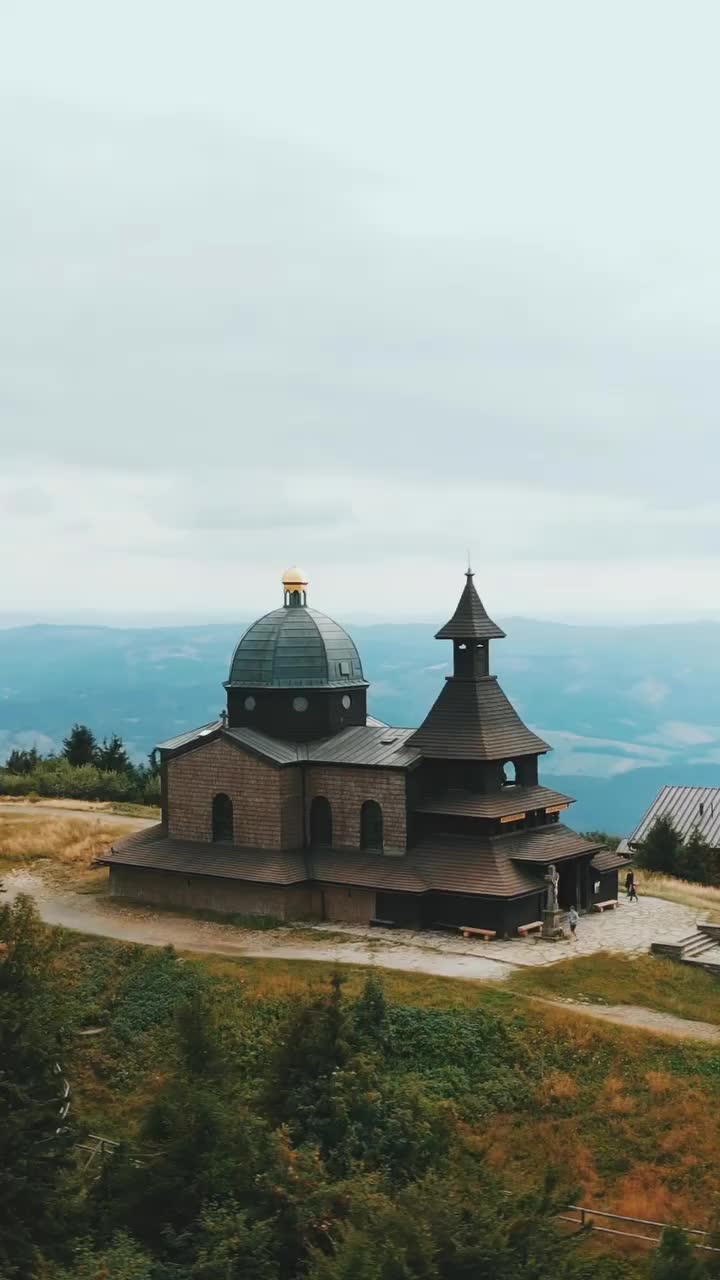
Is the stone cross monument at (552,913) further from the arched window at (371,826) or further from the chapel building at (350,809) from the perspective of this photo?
the arched window at (371,826)

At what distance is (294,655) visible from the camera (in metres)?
44.4

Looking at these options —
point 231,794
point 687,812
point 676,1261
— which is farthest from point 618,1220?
point 687,812

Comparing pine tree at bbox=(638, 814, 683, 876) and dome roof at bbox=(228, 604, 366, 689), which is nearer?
dome roof at bbox=(228, 604, 366, 689)

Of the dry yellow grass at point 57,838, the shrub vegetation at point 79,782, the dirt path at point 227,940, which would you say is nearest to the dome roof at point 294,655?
the dirt path at point 227,940

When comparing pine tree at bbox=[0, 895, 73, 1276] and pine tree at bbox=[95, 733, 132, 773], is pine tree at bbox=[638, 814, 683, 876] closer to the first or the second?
pine tree at bbox=[0, 895, 73, 1276]

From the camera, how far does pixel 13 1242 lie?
22203 millimetres

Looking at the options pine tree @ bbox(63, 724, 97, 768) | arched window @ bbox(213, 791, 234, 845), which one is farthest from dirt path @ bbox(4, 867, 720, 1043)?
pine tree @ bbox(63, 724, 97, 768)

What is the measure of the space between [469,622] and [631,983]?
13284mm

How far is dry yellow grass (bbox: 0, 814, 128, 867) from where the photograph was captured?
50781 millimetres

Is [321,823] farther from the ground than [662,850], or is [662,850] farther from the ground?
[321,823]

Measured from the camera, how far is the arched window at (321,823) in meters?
42.2

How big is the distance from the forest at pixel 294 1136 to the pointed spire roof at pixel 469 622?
12.8 meters

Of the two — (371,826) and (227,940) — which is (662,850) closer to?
(371,826)

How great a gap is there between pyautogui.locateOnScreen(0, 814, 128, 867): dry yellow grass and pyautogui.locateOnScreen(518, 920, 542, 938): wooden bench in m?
19.1
